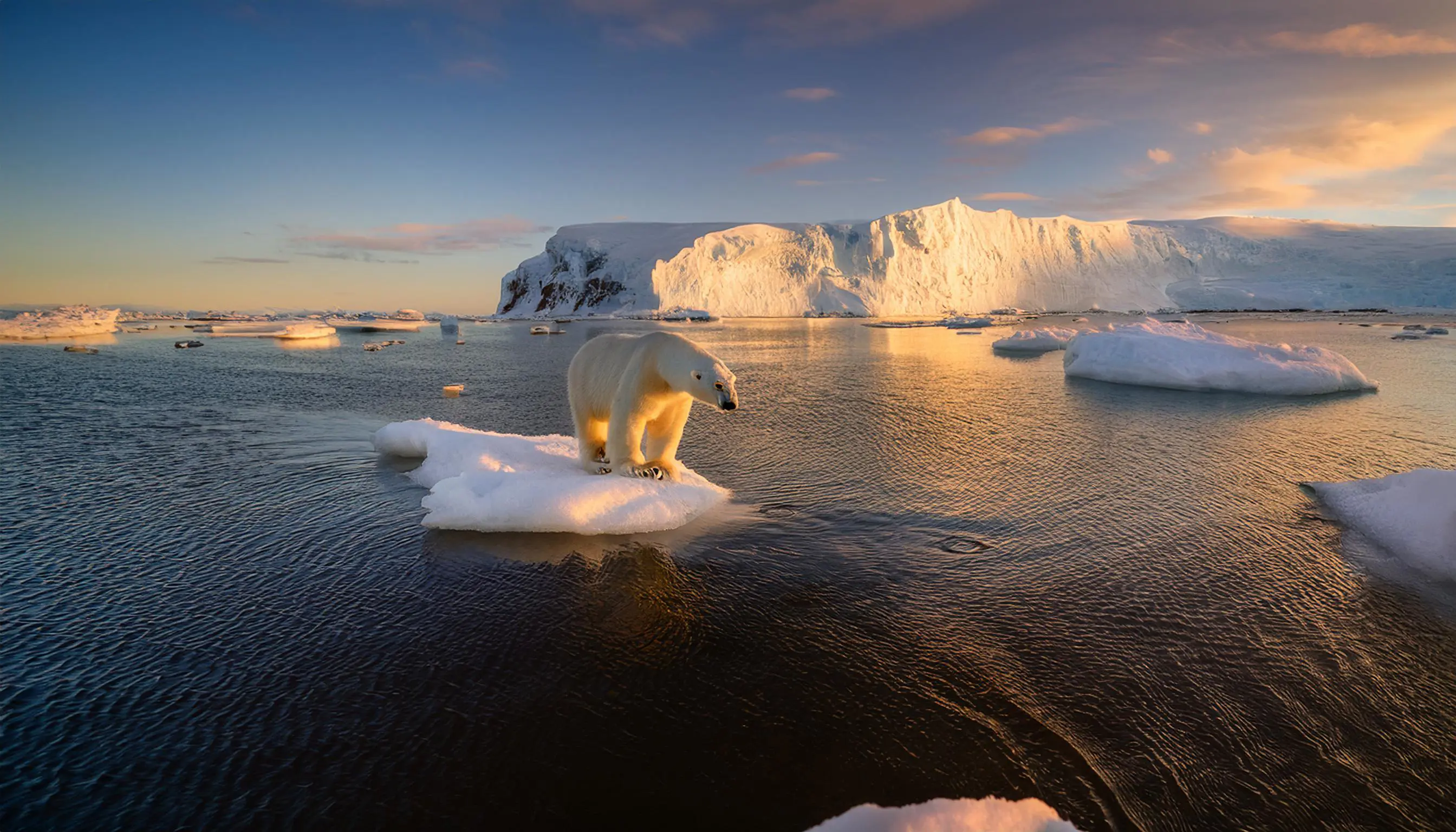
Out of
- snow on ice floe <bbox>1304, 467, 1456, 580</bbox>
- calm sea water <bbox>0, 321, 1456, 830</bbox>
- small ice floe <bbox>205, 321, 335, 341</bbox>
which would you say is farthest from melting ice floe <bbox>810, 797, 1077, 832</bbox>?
small ice floe <bbox>205, 321, 335, 341</bbox>

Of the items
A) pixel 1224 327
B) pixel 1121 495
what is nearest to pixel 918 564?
pixel 1121 495

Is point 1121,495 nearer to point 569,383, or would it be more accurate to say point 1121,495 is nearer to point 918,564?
point 918,564

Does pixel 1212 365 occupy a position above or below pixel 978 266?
below

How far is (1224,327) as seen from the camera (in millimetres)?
43125

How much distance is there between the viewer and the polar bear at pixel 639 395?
5.46m

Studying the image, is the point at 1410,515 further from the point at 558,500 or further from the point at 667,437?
the point at 558,500

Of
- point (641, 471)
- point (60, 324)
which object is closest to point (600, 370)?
point (641, 471)

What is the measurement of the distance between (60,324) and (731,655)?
56.6 m

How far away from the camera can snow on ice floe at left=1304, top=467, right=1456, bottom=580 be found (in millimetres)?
4680

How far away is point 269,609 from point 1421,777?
5.76 m

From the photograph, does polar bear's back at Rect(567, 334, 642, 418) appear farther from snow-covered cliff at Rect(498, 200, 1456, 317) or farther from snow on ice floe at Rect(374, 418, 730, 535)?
snow-covered cliff at Rect(498, 200, 1456, 317)

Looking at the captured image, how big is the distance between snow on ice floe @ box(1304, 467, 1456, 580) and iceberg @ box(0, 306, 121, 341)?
2244 inches

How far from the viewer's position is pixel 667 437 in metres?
6.44

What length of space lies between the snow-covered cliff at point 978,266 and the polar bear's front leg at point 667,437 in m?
67.2
